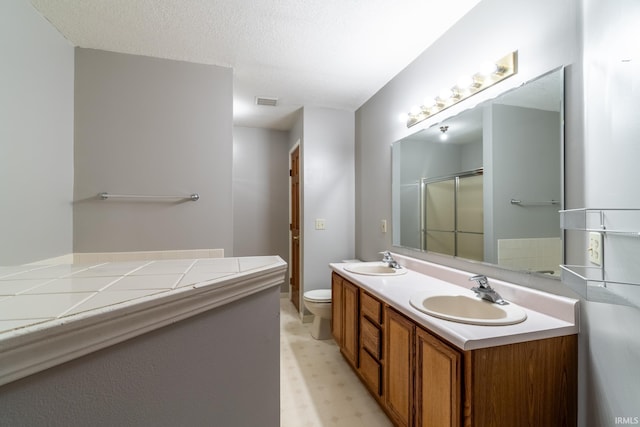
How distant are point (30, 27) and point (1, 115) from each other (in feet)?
2.02

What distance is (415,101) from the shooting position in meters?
2.13

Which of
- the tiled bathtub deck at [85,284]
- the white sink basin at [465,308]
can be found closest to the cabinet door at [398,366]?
the white sink basin at [465,308]

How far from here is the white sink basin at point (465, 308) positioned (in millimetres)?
1229

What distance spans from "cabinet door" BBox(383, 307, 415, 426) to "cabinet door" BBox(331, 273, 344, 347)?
2.23ft

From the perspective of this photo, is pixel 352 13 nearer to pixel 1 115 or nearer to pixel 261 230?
pixel 1 115

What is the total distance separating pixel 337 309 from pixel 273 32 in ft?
6.83

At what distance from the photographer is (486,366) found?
3.27 ft

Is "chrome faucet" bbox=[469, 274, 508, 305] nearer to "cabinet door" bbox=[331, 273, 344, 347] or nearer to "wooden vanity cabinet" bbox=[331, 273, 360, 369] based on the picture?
"wooden vanity cabinet" bbox=[331, 273, 360, 369]

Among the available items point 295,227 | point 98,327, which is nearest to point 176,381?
point 98,327

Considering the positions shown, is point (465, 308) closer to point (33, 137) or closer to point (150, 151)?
point (150, 151)

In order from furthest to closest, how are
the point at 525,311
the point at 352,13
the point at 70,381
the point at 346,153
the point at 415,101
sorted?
1. the point at 346,153
2. the point at 415,101
3. the point at 352,13
4. the point at 525,311
5. the point at 70,381

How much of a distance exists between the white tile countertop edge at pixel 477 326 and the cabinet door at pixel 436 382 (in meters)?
0.06

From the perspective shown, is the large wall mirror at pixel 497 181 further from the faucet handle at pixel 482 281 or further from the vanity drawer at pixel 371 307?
the vanity drawer at pixel 371 307

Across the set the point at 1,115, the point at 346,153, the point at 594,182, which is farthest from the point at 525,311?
the point at 1,115
